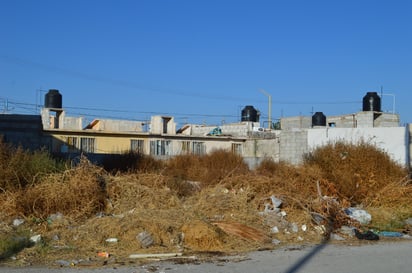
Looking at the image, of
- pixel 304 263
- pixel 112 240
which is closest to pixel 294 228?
pixel 304 263

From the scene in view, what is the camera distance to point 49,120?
5178 centimetres

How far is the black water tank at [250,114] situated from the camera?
66750mm

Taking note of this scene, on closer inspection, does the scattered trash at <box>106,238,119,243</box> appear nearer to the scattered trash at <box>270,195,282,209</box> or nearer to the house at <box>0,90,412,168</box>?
the scattered trash at <box>270,195,282,209</box>

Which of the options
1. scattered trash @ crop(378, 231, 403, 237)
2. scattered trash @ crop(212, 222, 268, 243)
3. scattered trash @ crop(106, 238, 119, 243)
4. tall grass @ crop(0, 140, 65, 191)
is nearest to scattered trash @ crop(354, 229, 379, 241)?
scattered trash @ crop(378, 231, 403, 237)

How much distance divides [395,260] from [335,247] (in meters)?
1.79

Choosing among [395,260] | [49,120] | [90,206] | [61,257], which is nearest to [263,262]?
[395,260]

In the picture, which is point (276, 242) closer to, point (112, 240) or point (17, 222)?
point (112, 240)

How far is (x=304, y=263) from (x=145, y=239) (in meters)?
3.42

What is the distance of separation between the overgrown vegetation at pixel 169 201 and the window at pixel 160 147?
3232cm

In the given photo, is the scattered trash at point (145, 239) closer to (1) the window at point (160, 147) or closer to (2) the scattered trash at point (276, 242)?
(2) the scattered trash at point (276, 242)

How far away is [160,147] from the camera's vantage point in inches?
2096

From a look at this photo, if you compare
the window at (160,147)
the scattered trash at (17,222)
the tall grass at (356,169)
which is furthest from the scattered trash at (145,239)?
the window at (160,147)

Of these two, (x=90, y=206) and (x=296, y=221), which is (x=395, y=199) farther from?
(x=90, y=206)

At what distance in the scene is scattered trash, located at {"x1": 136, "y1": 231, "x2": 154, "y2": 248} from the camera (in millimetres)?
11398
